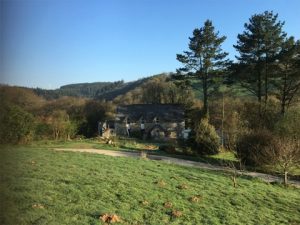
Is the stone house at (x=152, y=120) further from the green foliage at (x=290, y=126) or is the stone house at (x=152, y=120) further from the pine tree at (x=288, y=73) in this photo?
the green foliage at (x=290, y=126)

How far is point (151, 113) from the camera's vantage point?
6262 cm

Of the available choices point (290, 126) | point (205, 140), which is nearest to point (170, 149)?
point (205, 140)

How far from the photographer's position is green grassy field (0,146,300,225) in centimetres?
839

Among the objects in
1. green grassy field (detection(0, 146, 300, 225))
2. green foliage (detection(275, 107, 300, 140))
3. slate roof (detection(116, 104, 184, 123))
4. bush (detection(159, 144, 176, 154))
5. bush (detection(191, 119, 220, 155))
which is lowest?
green grassy field (detection(0, 146, 300, 225))

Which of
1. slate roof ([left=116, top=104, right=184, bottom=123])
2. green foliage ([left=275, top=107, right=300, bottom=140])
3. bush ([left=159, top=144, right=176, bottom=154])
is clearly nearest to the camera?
green foliage ([left=275, top=107, right=300, bottom=140])

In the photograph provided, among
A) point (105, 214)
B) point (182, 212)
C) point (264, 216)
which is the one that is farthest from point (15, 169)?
point (264, 216)

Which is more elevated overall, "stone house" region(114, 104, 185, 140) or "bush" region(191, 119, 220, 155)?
"stone house" region(114, 104, 185, 140)

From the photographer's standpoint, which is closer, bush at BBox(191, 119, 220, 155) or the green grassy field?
the green grassy field

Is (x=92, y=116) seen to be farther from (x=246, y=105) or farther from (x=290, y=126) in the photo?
(x=290, y=126)

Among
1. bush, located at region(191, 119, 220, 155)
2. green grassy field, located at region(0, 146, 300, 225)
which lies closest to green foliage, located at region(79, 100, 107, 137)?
bush, located at region(191, 119, 220, 155)

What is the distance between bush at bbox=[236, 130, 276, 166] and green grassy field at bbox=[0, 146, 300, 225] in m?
8.27

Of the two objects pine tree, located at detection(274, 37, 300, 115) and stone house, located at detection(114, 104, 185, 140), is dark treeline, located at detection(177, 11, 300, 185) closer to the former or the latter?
pine tree, located at detection(274, 37, 300, 115)

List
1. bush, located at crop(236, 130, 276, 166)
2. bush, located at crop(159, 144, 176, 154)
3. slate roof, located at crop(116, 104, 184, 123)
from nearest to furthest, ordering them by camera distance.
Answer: bush, located at crop(236, 130, 276, 166) → bush, located at crop(159, 144, 176, 154) → slate roof, located at crop(116, 104, 184, 123)

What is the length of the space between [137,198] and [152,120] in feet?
167
